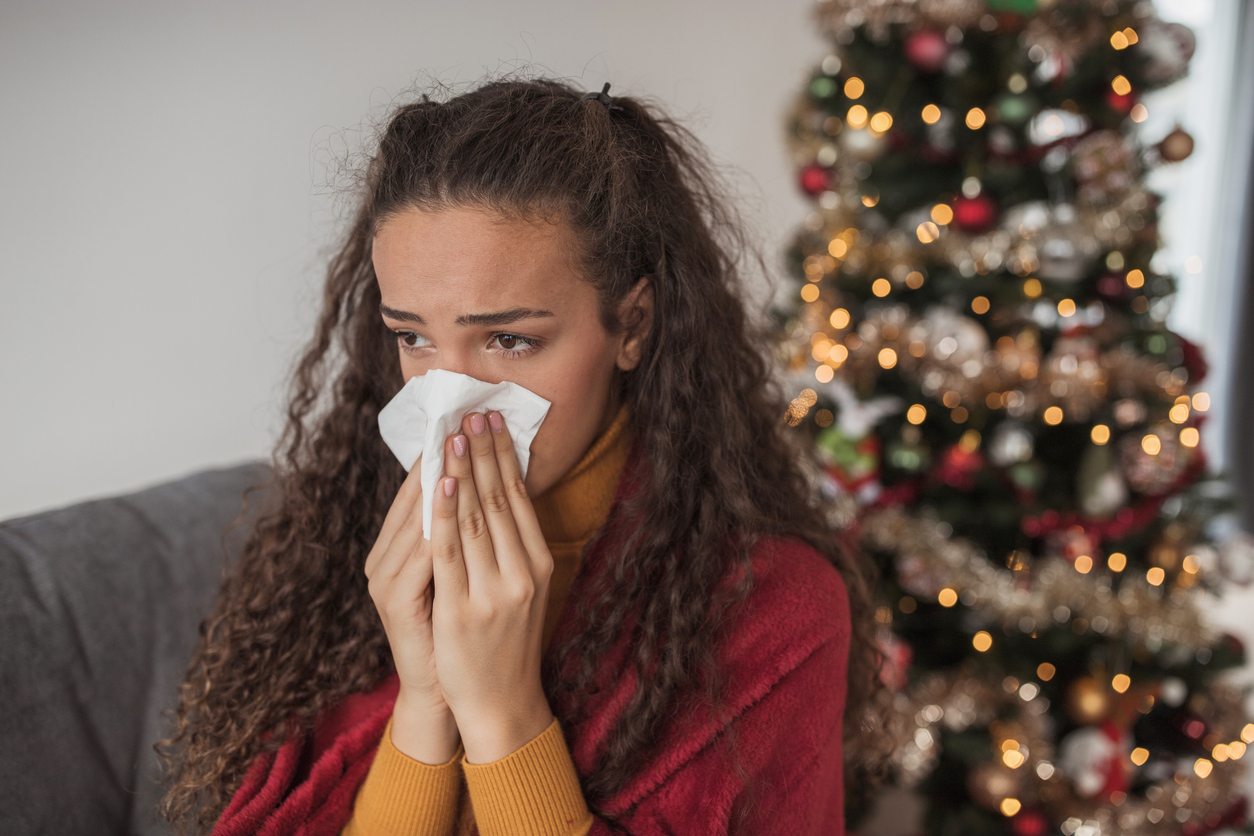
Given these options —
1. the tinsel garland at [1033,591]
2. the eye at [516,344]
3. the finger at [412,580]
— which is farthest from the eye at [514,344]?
the tinsel garland at [1033,591]

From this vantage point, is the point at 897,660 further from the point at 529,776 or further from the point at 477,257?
the point at 477,257

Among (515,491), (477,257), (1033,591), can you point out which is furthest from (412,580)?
(1033,591)

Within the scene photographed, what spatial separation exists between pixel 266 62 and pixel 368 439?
0.86 metres

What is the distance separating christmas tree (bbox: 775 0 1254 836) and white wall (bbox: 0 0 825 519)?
58 cm

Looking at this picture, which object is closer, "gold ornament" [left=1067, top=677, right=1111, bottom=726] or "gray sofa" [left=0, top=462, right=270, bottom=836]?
"gray sofa" [left=0, top=462, right=270, bottom=836]

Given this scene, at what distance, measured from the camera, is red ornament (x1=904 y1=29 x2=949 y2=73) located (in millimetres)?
1733

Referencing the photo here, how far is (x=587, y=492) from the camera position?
1.09m

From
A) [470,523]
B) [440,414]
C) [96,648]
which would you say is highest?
[440,414]

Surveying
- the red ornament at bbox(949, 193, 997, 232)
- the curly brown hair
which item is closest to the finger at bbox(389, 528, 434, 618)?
the curly brown hair

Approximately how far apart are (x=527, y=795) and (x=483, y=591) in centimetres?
23

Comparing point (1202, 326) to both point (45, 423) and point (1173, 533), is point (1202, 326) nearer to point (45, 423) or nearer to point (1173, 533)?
point (1173, 533)

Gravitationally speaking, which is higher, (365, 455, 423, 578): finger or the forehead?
the forehead

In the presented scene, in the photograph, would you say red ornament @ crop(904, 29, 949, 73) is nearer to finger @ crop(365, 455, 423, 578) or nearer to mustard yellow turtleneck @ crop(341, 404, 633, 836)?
mustard yellow turtleneck @ crop(341, 404, 633, 836)

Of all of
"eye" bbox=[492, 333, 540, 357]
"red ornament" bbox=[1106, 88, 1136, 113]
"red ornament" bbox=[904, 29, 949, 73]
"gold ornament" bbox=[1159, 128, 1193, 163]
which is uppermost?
"red ornament" bbox=[904, 29, 949, 73]
